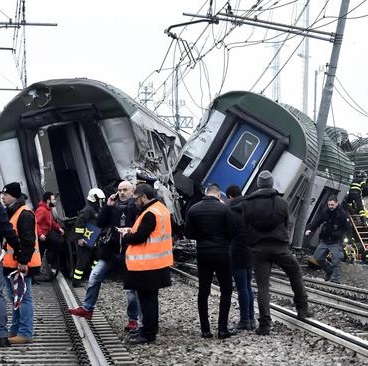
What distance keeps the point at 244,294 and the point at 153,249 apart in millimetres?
1368

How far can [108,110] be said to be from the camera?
12164 millimetres

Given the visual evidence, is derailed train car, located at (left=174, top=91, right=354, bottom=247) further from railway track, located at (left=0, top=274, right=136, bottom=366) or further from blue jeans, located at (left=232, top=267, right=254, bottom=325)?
blue jeans, located at (left=232, top=267, right=254, bottom=325)

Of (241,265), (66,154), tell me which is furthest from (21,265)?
(66,154)

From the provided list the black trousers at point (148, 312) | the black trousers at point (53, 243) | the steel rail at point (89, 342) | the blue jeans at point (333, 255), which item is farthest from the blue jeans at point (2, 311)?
the blue jeans at point (333, 255)

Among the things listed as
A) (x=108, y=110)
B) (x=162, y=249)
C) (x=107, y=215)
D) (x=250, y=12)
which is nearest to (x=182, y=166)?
(x=108, y=110)

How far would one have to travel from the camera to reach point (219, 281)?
702 cm

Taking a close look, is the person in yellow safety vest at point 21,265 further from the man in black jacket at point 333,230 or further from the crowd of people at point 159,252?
the man in black jacket at point 333,230

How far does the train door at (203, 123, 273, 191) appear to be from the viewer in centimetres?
1329

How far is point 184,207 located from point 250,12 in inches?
178

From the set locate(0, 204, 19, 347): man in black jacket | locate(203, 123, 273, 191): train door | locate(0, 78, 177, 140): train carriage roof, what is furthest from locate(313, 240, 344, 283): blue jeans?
locate(0, 204, 19, 347): man in black jacket

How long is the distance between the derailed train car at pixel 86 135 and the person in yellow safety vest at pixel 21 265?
497 centimetres

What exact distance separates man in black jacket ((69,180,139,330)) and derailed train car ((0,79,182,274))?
4.19 meters

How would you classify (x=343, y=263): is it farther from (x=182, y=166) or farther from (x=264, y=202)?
(x=264, y=202)

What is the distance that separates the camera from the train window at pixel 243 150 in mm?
13344
